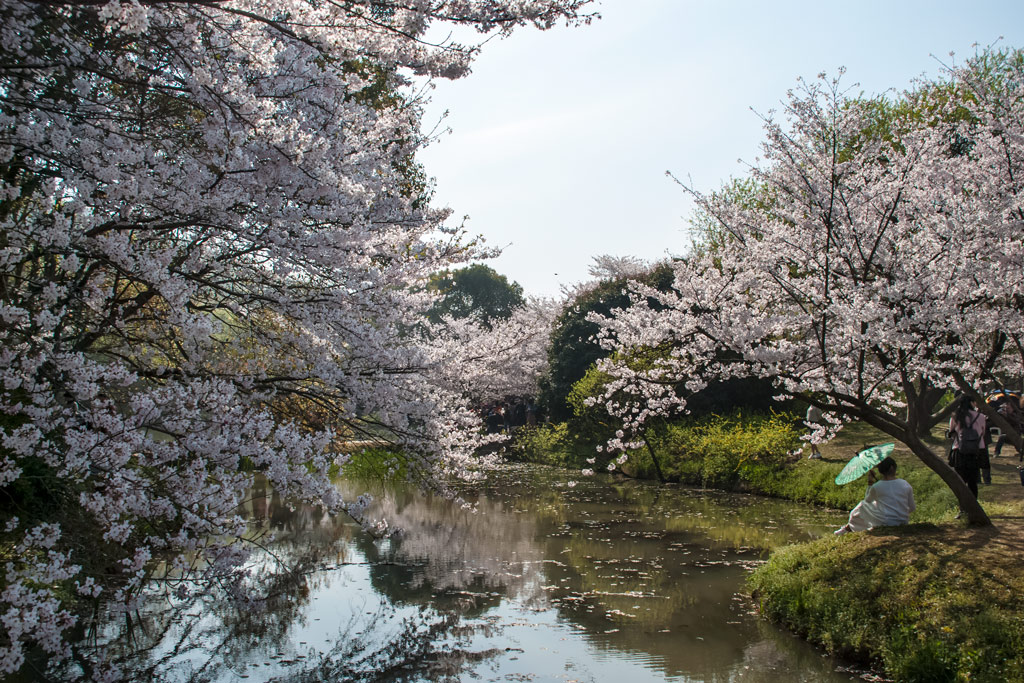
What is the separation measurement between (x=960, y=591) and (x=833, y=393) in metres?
2.56

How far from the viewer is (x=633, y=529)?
13.7m

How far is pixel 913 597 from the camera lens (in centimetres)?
663

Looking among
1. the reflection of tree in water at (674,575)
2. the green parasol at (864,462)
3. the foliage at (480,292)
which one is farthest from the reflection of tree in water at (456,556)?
the foliage at (480,292)

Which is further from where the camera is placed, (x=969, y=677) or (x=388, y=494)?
(x=388, y=494)

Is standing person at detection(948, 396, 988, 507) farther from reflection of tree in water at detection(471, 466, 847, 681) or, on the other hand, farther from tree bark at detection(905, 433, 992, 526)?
tree bark at detection(905, 433, 992, 526)

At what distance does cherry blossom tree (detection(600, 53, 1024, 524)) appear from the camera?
833 cm

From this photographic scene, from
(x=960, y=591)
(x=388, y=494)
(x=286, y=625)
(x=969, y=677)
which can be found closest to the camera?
(x=969, y=677)

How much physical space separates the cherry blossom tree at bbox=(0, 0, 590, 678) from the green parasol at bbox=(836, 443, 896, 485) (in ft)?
17.9

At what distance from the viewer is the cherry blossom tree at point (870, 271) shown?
27.3 feet

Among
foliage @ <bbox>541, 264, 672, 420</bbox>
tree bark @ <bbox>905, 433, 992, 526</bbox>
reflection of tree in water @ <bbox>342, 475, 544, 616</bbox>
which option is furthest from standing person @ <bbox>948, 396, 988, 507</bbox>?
foliage @ <bbox>541, 264, 672, 420</bbox>

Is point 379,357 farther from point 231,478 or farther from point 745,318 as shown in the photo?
point 745,318

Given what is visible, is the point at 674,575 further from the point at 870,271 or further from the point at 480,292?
the point at 480,292

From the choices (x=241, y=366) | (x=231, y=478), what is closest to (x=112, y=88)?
(x=241, y=366)

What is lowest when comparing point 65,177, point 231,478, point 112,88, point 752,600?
point 752,600
